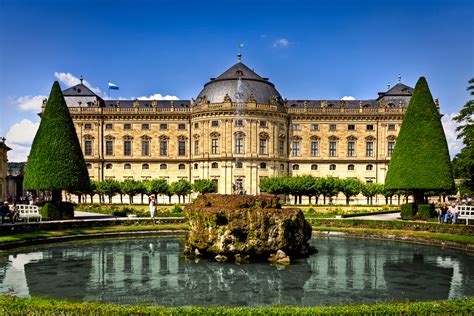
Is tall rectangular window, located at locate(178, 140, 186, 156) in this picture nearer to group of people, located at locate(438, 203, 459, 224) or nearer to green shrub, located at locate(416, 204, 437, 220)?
green shrub, located at locate(416, 204, 437, 220)

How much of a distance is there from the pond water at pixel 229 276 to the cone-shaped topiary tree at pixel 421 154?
10.5 m

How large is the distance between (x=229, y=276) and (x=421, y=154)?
2088 centimetres

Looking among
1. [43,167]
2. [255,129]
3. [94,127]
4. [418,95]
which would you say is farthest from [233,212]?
[94,127]

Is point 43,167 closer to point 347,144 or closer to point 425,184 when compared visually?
point 425,184

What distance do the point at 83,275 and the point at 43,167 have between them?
16382 mm

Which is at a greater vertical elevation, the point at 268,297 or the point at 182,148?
the point at 182,148

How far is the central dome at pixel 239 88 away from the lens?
57625 millimetres

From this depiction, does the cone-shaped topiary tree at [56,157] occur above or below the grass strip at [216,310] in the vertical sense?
above

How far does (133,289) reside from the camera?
13.2m

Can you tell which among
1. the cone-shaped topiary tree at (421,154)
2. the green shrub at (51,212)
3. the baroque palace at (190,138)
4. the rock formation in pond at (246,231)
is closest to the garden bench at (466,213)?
the cone-shaped topiary tree at (421,154)

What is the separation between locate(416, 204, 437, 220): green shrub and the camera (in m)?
30.4

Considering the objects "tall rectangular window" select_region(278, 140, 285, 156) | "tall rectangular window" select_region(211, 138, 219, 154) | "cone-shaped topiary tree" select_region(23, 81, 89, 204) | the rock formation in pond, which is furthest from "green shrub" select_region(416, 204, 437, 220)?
"tall rectangular window" select_region(211, 138, 219, 154)

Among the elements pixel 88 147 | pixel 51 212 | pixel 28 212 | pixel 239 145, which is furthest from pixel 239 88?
pixel 28 212

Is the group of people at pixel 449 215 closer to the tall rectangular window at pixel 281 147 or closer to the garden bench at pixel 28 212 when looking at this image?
the garden bench at pixel 28 212
